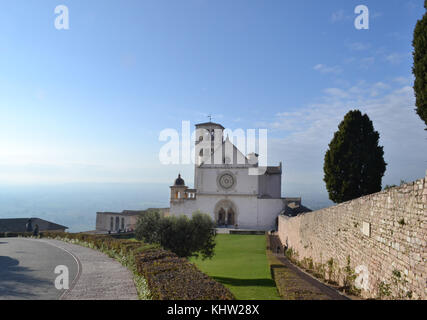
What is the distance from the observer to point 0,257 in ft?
55.7

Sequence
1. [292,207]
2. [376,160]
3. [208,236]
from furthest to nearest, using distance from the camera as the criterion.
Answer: [292,207] < [376,160] < [208,236]

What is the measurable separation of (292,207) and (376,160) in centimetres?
2764

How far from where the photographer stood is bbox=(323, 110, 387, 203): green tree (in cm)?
2250

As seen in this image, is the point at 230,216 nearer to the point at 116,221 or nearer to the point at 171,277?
the point at 116,221

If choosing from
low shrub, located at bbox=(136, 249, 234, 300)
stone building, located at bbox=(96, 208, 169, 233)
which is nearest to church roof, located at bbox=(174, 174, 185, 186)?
stone building, located at bbox=(96, 208, 169, 233)

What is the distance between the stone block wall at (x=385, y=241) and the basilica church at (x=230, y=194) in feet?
118

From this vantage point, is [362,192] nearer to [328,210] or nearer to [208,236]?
[328,210]

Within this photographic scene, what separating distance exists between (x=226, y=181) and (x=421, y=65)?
42.1 metres

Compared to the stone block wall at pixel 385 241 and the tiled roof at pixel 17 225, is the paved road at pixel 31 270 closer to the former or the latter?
the stone block wall at pixel 385 241

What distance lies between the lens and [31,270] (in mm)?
13625

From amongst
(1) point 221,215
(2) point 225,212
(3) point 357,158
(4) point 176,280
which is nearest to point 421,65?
(4) point 176,280

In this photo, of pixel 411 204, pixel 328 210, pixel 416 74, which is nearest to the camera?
pixel 411 204

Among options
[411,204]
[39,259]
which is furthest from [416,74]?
[39,259]

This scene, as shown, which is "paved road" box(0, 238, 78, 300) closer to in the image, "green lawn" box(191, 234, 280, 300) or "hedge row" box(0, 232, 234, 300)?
"hedge row" box(0, 232, 234, 300)
